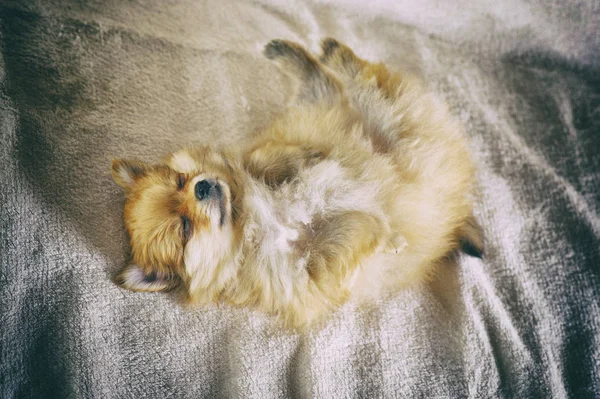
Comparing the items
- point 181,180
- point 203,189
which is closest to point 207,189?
point 203,189

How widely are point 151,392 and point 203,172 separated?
932mm

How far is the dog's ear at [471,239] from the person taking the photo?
191 centimetres

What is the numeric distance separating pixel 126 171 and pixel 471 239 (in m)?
1.63

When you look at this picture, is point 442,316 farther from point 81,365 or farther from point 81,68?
point 81,68

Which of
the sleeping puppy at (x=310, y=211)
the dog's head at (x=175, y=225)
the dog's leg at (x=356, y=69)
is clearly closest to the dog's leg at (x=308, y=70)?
the dog's leg at (x=356, y=69)

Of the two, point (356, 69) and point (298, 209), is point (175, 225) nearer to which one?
point (298, 209)

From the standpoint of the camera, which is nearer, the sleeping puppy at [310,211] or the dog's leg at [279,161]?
the sleeping puppy at [310,211]

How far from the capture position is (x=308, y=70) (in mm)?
2213

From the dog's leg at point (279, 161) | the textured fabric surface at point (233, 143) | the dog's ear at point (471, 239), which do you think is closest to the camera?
the textured fabric surface at point (233, 143)

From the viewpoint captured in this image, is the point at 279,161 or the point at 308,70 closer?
the point at 279,161

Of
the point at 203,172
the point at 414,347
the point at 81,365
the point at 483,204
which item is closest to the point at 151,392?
the point at 81,365

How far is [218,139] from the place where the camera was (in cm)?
218

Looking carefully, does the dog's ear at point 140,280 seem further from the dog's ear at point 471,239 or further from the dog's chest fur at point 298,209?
the dog's ear at point 471,239

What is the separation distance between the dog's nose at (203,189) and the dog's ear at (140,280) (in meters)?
0.38
